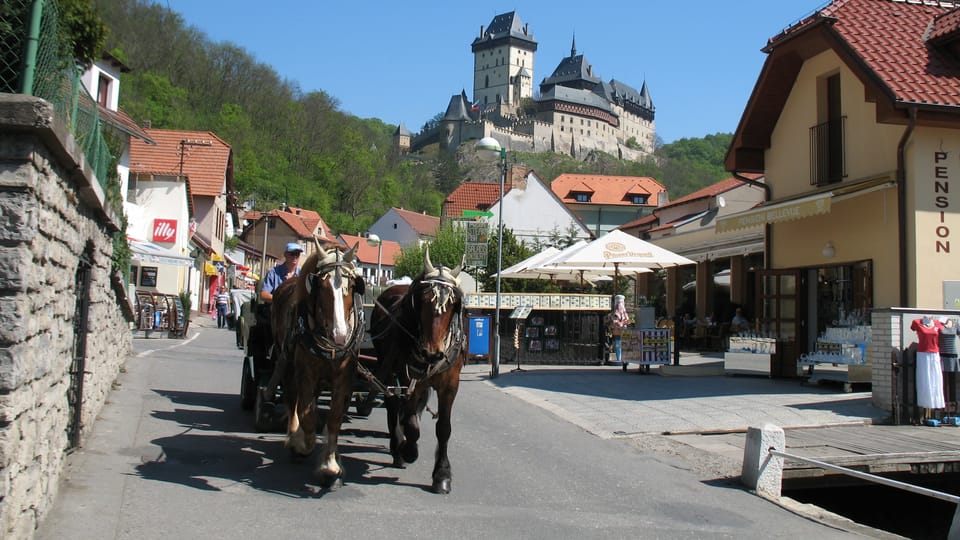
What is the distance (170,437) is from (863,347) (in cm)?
1083

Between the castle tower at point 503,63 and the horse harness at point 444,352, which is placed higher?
the castle tower at point 503,63

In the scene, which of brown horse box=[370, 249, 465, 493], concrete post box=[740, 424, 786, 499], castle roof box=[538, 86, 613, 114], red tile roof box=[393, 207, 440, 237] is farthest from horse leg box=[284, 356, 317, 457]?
castle roof box=[538, 86, 613, 114]

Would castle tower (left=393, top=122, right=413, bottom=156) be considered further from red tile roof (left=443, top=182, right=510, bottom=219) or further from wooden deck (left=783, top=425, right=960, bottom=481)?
wooden deck (left=783, top=425, right=960, bottom=481)

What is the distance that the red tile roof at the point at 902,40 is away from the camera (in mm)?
12906

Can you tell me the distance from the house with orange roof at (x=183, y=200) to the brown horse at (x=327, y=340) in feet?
94.9

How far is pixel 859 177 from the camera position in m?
14.2

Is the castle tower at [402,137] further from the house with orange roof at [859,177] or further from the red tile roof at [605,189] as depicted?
the house with orange roof at [859,177]

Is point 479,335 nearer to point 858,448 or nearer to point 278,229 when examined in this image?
point 858,448

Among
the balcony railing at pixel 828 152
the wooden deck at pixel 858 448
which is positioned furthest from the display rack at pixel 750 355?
the wooden deck at pixel 858 448

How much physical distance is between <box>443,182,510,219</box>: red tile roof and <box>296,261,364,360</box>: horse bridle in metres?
54.3

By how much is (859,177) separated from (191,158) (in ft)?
142

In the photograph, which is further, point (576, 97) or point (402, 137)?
point (402, 137)

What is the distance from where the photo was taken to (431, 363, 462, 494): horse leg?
6.95m

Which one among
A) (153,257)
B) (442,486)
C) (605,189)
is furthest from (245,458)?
(605,189)
